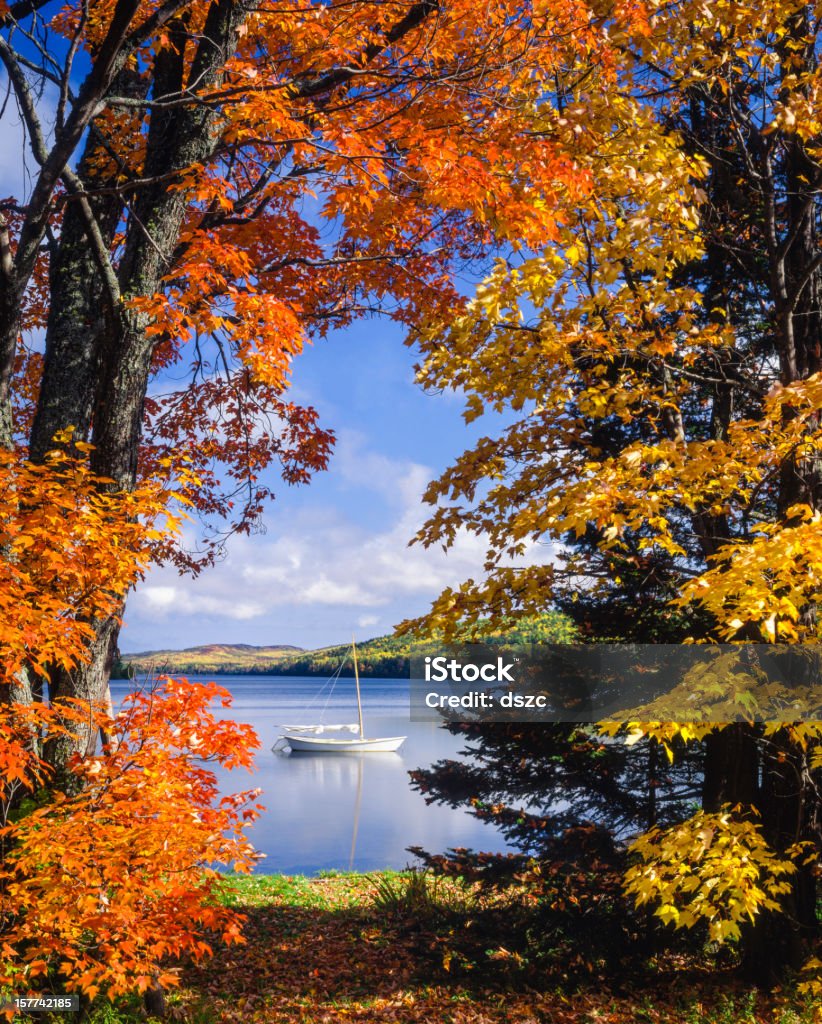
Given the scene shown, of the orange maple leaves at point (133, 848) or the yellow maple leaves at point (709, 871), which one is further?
the yellow maple leaves at point (709, 871)

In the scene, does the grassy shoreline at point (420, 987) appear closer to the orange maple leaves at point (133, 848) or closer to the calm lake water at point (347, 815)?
the orange maple leaves at point (133, 848)

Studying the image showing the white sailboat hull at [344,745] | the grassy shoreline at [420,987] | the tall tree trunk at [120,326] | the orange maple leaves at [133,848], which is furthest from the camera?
the white sailboat hull at [344,745]

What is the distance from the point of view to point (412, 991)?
285 inches

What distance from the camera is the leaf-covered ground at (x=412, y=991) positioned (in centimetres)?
637

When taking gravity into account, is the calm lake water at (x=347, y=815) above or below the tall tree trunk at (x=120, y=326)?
below

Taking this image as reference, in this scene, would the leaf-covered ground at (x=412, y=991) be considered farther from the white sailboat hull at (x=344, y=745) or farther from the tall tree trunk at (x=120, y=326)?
the white sailboat hull at (x=344, y=745)

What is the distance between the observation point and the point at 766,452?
5.46 meters

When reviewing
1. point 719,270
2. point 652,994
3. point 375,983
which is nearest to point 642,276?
point 719,270

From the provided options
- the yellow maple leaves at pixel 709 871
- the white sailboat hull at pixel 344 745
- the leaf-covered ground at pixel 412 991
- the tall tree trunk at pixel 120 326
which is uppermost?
the tall tree trunk at pixel 120 326

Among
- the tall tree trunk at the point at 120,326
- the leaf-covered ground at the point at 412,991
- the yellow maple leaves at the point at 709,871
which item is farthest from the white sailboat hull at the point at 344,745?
the yellow maple leaves at the point at 709,871

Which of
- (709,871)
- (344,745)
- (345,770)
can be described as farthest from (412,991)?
(345,770)

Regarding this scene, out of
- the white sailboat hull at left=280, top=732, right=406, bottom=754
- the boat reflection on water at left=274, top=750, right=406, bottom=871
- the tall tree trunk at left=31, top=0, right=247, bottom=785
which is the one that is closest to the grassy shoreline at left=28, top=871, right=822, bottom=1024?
the tall tree trunk at left=31, top=0, right=247, bottom=785

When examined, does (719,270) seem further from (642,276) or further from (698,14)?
(698,14)

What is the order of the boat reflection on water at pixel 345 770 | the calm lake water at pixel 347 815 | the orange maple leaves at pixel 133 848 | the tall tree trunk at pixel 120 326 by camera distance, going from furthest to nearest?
the boat reflection on water at pixel 345 770, the calm lake water at pixel 347 815, the tall tree trunk at pixel 120 326, the orange maple leaves at pixel 133 848
